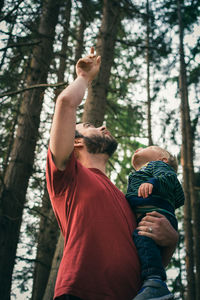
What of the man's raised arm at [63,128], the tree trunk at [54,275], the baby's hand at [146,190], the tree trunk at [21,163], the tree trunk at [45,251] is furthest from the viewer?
the tree trunk at [45,251]

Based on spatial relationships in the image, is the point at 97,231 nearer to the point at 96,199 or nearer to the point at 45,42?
the point at 96,199

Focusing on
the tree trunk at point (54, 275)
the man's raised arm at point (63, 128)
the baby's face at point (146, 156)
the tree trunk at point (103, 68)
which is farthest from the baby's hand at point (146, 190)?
the tree trunk at point (103, 68)

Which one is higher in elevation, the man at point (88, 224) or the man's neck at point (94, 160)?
the man's neck at point (94, 160)

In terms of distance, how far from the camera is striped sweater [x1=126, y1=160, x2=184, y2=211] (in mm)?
2188

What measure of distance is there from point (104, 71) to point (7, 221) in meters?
3.14

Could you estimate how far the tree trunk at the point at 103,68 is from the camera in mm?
3967

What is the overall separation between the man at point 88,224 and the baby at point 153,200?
2.5 inches

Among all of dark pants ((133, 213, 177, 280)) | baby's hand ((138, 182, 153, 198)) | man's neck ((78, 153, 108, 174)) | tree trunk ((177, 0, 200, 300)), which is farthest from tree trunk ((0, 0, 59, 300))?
tree trunk ((177, 0, 200, 300))

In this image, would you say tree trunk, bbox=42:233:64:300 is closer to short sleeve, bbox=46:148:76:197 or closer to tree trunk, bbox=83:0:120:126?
short sleeve, bbox=46:148:76:197

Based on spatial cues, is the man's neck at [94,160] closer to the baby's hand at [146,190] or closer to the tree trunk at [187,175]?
the baby's hand at [146,190]

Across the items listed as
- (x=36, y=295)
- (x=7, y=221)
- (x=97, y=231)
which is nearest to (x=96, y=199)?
(x=97, y=231)

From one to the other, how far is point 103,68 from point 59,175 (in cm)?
301

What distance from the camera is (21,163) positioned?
541 centimetres

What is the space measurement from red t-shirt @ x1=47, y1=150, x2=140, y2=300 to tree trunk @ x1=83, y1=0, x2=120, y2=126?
2.04m
